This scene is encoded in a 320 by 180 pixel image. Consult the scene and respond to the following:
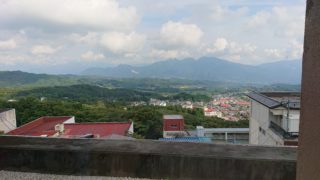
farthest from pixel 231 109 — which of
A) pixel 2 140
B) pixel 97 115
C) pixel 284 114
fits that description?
pixel 2 140

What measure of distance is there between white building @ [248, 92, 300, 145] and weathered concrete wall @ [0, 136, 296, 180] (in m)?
6.22

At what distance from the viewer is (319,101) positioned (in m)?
→ 0.77

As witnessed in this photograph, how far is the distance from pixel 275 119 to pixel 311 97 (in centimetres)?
1135

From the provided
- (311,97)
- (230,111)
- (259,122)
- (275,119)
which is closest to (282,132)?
(275,119)

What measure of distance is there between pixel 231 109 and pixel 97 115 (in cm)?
2777

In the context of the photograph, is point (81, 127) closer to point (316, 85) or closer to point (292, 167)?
point (292, 167)

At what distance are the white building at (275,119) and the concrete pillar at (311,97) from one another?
304 inches

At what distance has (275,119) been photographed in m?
11.5

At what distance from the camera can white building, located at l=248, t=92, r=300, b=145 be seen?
9.70 meters

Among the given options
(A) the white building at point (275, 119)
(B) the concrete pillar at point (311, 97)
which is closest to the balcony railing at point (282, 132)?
(A) the white building at point (275, 119)

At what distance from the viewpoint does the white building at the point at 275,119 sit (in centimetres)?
970

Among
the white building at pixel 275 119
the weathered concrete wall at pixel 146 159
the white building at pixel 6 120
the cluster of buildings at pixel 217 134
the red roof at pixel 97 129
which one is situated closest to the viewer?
the weathered concrete wall at pixel 146 159

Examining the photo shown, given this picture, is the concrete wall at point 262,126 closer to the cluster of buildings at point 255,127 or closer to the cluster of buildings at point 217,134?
the cluster of buildings at point 255,127

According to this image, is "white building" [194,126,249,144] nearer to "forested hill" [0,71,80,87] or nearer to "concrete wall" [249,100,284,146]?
"concrete wall" [249,100,284,146]
